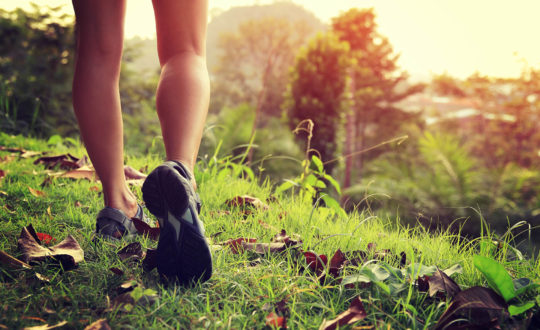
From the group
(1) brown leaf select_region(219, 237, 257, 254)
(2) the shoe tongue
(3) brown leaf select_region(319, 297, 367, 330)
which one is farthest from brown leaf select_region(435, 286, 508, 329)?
(2) the shoe tongue

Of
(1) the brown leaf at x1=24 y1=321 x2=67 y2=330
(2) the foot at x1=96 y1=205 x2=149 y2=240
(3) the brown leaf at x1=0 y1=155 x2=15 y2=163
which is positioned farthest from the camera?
(3) the brown leaf at x1=0 y1=155 x2=15 y2=163

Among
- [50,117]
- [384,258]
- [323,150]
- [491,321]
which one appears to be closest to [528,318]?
[491,321]

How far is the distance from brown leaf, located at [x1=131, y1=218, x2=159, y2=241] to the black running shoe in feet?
1.33

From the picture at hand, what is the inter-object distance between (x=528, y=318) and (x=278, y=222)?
3.26ft

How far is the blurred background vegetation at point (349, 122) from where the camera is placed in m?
5.95

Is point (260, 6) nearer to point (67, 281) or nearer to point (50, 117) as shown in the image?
point (50, 117)

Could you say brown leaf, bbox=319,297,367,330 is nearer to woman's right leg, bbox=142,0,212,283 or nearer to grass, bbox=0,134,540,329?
grass, bbox=0,134,540,329

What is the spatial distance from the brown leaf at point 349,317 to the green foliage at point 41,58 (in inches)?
256

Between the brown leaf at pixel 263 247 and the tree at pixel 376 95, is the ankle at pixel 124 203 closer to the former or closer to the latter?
the brown leaf at pixel 263 247

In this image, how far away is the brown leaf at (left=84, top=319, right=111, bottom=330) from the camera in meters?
0.89

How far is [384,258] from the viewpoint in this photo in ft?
4.49

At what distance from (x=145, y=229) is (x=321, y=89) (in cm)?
1120

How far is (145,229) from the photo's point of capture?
1470 mm

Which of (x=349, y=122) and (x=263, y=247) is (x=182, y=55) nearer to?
(x=263, y=247)
